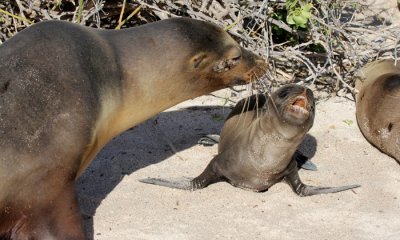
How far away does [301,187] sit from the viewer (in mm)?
4324

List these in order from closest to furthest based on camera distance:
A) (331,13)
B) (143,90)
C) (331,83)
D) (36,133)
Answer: (36,133) < (143,90) < (331,13) < (331,83)

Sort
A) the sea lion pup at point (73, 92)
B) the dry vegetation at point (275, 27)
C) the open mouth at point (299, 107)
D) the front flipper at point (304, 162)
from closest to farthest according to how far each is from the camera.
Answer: the sea lion pup at point (73, 92)
the open mouth at point (299, 107)
the front flipper at point (304, 162)
the dry vegetation at point (275, 27)

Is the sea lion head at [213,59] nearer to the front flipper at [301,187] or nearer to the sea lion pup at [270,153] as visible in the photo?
the sea lion pup at [270,153]

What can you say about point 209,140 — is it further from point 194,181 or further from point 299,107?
point 299,107

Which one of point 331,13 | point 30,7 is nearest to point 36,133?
point 30,7

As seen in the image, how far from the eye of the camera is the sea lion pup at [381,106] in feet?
16.3

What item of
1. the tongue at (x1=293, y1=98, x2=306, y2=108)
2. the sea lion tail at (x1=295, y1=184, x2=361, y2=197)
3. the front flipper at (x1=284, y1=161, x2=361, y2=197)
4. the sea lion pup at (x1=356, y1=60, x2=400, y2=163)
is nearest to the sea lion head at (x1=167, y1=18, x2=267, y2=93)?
the tongue at (x1=293, y1=98, x2=306, y2=108)

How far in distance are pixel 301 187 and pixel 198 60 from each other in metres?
0.99

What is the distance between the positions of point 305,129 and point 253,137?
1.11 feet

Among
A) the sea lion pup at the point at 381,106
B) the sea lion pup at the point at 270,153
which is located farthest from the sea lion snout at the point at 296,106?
the sea lion pup at the point at 381,106

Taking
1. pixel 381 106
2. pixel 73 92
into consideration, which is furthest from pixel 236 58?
pixel 381 106

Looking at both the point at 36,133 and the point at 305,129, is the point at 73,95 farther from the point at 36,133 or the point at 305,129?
the point at 305,129

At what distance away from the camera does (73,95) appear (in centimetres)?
356

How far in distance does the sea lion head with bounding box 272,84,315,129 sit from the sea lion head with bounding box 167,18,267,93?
22 centimetres
